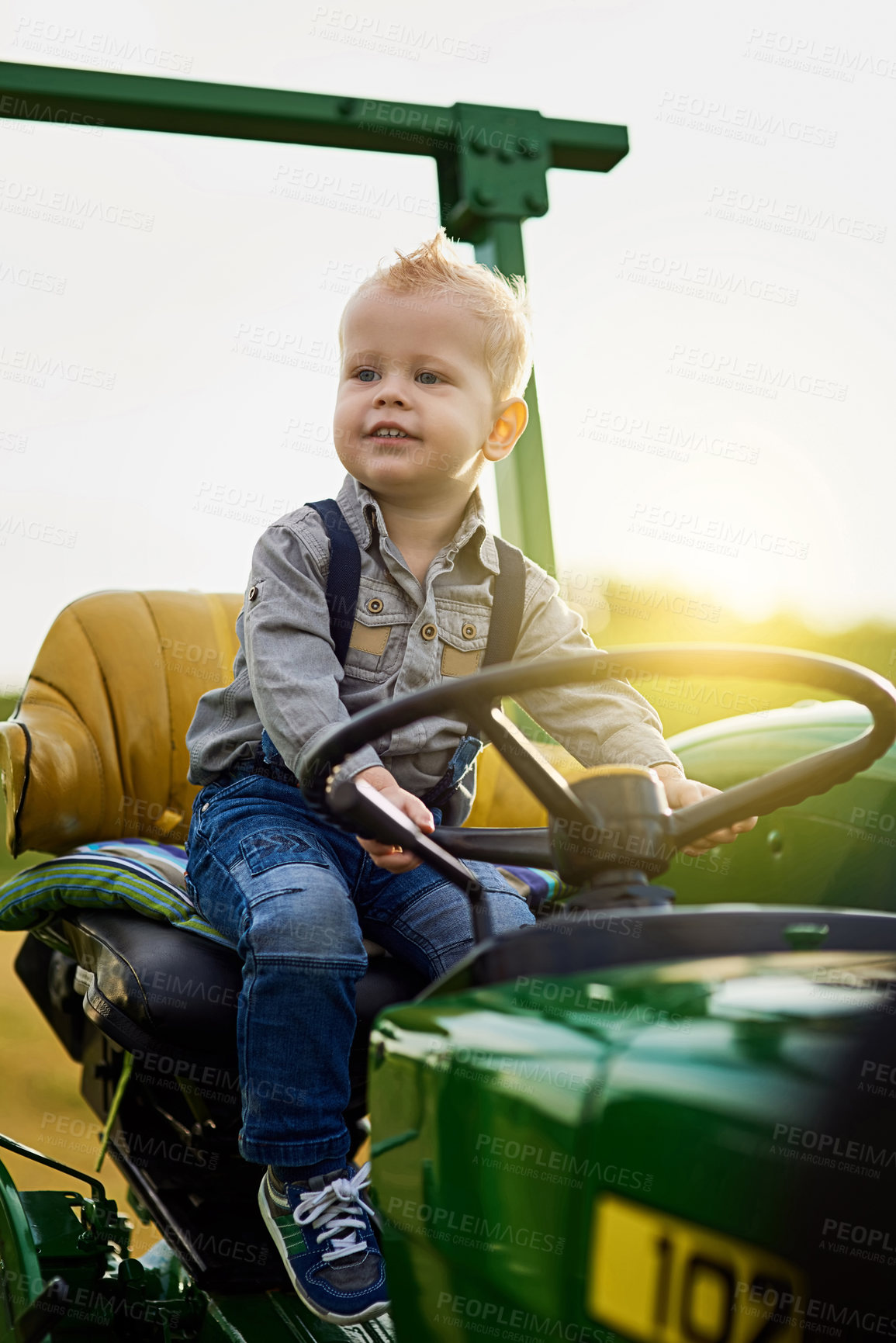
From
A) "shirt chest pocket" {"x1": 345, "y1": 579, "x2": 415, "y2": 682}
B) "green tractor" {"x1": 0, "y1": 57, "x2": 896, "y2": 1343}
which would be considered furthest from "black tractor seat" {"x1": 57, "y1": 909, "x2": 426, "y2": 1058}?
"shirt chest pocket" {"x1": 345, "y1": 579, "x2": 415, "y2": 682}

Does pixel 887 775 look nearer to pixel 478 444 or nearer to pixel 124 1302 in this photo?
pixel 478 444

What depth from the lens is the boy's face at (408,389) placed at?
1397 mm

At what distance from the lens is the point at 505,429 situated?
5.05 feet

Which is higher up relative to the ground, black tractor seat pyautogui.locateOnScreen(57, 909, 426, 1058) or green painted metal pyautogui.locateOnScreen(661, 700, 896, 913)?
green painted metal pyautogui.locateOnScreen(661, 700, 896, 913)

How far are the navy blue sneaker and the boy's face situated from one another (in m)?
0.77

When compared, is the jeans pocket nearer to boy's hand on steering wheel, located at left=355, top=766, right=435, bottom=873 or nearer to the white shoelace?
boy's hand on steering wheel, located at left=355, top=766, right=435, bottom=873

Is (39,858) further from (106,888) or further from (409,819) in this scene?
(409,819)

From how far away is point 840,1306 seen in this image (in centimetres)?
63

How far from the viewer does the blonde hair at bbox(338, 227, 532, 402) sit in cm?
145

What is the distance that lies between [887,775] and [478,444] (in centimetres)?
67

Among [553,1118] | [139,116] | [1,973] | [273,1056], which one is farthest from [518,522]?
[1,973]

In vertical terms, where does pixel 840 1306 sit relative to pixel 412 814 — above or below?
below

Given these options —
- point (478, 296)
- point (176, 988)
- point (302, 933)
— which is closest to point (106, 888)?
point (176, 988)

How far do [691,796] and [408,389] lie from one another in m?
0.56
